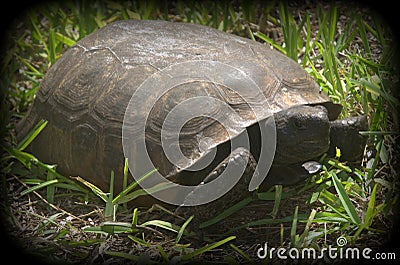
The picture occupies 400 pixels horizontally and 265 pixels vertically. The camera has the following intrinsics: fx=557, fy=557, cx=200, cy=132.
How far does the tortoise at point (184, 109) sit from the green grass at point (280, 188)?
0.29 feet

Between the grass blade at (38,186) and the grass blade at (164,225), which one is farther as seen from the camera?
the grass blade at (38,186)

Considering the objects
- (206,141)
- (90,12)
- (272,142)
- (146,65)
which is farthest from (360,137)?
(90,12)

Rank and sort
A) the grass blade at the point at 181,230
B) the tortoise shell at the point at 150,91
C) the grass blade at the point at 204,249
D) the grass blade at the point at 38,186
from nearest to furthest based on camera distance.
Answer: the grass blade at the point at 204,249
the grass blade at the point at 181,230
the tortoise shell at the point at 150,91
the grass blade at the point at 38,186

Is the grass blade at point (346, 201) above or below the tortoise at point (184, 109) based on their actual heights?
below

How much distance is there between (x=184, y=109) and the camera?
2.02 m

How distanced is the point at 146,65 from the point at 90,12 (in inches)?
53.7

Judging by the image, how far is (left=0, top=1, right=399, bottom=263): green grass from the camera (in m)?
1.91

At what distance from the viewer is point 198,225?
197cm
